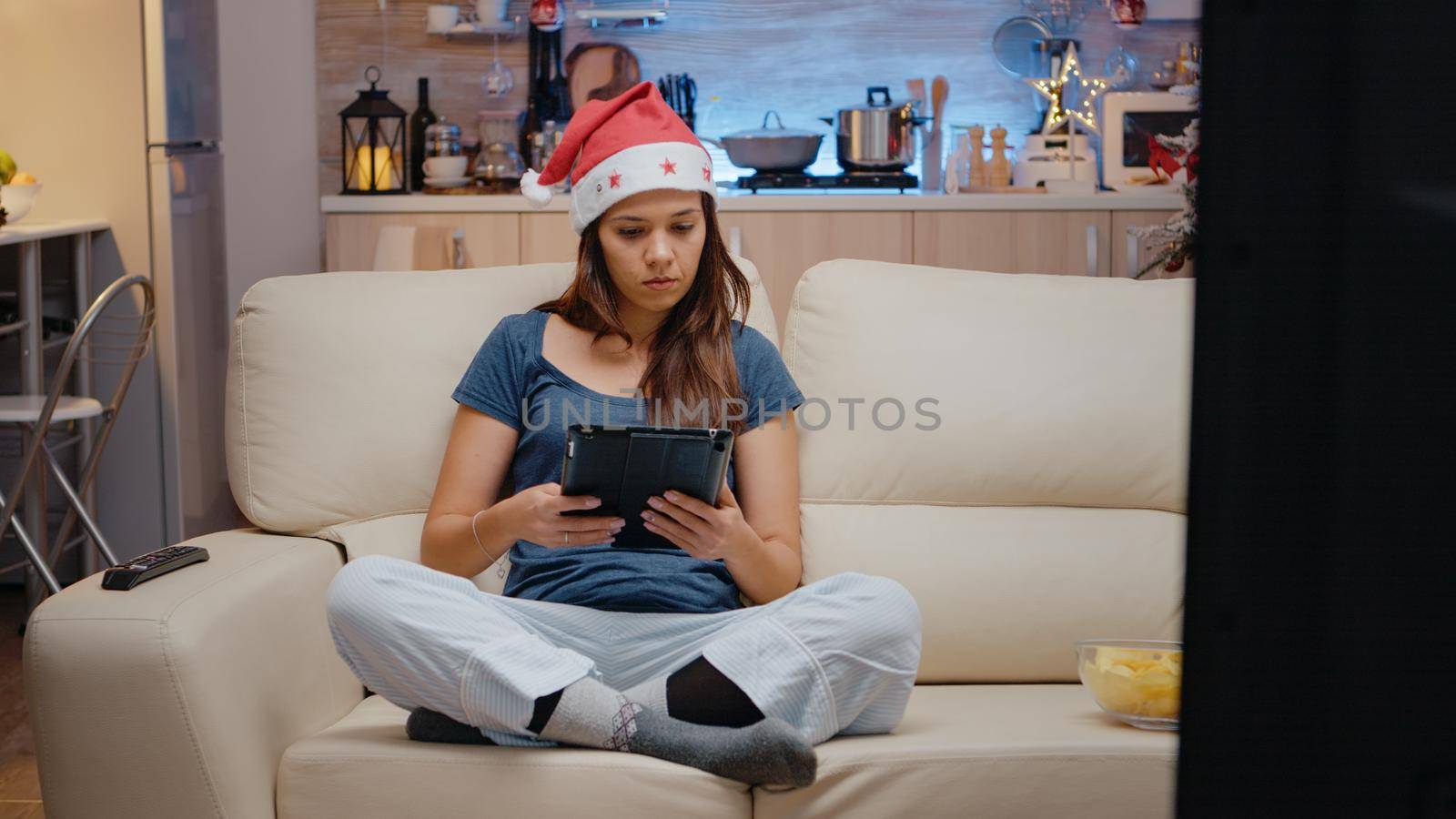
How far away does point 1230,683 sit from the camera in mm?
315

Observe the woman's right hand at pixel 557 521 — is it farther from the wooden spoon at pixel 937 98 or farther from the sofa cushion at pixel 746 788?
the wooden spoon at pixel 937 98

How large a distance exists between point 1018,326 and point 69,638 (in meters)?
1.36

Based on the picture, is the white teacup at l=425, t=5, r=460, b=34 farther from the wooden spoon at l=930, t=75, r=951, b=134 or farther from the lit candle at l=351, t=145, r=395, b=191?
the wooden spoon at l=930, t=75, r=951, b=134

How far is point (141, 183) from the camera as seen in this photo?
3.70 metres

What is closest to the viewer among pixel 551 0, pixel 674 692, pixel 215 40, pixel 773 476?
pixel 674 692

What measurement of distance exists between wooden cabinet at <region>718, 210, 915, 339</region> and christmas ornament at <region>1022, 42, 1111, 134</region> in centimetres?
76

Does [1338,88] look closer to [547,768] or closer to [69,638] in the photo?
[547,768]

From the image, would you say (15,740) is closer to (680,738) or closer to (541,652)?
(541,652)

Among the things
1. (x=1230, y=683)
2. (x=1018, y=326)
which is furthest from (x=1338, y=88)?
(x=1018, y=326)

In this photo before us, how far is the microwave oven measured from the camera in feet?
13.9

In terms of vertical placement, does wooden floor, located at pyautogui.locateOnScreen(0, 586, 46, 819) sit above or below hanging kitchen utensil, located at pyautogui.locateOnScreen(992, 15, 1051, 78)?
below

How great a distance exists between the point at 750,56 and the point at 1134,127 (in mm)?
1276

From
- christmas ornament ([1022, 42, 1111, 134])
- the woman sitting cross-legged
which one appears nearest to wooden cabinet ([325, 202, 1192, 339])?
christmas ornament ([1022, 42, 1111, 134])

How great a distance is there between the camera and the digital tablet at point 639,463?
162 centimetres
